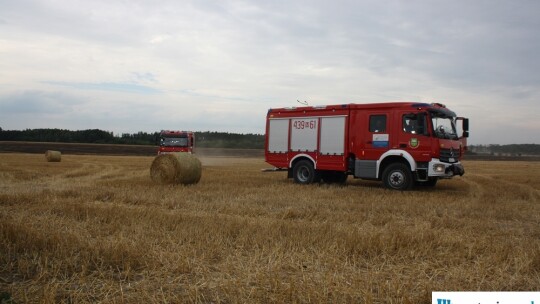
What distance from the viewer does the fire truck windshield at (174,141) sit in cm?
2577

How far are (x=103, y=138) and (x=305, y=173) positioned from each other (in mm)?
67909

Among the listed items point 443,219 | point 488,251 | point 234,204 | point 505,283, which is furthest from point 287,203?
point 505,283

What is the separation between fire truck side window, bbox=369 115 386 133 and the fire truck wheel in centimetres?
118

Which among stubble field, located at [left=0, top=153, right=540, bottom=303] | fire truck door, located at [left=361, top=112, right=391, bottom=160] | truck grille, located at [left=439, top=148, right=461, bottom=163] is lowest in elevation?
stubble field, located at [left=0, top=153, right=540, bottom=303]

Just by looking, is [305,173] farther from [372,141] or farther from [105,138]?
[105,138]

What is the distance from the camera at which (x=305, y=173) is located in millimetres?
17062

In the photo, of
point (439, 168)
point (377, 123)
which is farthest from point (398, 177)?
point (377, 123)

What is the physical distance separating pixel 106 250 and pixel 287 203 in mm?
5886

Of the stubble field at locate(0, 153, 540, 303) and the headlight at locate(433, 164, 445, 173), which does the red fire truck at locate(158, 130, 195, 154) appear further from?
the stubble field at locate(0, 153, 540, 303)

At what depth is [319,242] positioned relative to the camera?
20.1 feet

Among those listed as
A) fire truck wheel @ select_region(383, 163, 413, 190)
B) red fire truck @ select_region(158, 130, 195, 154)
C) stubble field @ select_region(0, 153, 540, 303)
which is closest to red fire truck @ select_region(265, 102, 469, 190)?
fire truck wheel @ select_region(383, 163, 413, 190)

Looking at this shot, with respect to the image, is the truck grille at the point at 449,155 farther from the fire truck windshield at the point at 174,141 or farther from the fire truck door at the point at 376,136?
the fire truck windshield at the point at 174,141

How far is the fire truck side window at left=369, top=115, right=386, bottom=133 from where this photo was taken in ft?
49.2

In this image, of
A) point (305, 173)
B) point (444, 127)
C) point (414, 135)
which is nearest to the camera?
point (414, 135)
